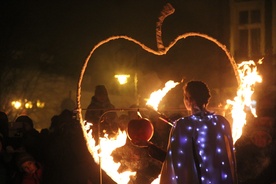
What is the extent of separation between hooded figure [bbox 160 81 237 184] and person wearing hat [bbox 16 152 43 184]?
2731mm

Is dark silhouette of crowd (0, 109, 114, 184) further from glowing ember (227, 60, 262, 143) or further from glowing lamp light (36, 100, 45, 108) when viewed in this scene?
glowing lamp light (36, 100, 45, 108)

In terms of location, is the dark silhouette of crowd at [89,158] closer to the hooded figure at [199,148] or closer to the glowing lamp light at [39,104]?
the hooded figure at [199,148]

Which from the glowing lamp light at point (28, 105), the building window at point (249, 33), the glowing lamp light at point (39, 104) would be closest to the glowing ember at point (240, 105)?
the building window at point (249, 33)

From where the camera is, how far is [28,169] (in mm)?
7031

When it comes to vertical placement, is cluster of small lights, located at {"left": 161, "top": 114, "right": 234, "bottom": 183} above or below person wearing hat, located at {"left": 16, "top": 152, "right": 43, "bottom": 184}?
above

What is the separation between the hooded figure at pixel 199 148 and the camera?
15.9ft

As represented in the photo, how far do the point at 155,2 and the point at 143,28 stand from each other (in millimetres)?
929

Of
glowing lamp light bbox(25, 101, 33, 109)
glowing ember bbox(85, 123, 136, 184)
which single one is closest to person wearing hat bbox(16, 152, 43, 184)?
glowing ember bbox(85, 123, 136, 184)

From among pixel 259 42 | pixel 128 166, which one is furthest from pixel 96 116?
pixel 259 42

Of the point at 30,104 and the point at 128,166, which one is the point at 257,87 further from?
the point at 30,104

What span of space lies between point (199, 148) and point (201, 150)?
28 mm

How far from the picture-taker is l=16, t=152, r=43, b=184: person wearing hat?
23.0 ft

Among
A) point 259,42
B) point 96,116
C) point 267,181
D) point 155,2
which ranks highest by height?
point 155,2

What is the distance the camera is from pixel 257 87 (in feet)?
36.0
